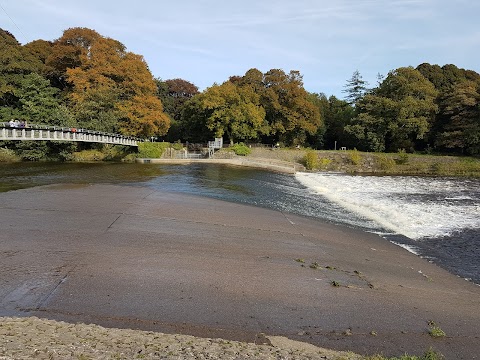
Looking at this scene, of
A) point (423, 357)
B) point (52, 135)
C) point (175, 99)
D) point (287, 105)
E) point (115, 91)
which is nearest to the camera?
point (423, 357)

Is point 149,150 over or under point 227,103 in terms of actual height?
under

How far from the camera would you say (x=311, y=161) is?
4256cm

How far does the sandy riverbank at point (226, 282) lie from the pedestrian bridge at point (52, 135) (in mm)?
16588

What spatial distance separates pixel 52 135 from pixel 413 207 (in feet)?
92.4

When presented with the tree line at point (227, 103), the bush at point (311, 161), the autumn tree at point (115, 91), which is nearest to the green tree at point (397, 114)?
the tree line at point (227, 103)

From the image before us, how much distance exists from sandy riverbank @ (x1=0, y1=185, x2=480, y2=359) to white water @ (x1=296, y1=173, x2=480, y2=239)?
3685 mm

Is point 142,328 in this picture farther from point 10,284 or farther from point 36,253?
point 36,253

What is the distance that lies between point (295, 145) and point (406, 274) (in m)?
46.8

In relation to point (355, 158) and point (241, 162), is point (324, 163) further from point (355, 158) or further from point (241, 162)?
point (241, 162)

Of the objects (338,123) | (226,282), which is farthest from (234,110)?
(226,282)

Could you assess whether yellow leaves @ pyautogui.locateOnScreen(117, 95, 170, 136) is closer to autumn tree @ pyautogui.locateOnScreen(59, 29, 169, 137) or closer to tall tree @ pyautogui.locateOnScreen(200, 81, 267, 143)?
autumn tree @ pyautogui.locateOnScreen(59, 29, 169, 137)

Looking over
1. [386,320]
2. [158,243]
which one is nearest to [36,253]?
[158,243]

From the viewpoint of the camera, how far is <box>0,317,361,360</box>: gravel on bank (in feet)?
12.2

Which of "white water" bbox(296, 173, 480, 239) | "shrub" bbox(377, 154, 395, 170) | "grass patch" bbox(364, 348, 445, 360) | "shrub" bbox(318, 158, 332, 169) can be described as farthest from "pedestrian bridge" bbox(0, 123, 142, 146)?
"shrub" bbox(377, 154, 395, 170)
